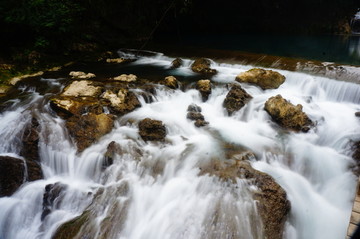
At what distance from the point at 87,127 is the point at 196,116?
286cm

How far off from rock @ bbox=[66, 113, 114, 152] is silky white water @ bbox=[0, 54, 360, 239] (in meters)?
0.17

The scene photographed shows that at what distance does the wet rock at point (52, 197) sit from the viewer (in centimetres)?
428

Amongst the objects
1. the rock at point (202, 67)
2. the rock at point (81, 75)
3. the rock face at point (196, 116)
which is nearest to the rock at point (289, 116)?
the rock face at point (196, 116)

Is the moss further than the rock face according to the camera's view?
→ No

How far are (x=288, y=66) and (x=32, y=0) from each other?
1056 centimetres

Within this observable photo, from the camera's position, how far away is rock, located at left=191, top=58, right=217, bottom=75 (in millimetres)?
9508

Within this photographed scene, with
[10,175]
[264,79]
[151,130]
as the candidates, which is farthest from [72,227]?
[264,79]

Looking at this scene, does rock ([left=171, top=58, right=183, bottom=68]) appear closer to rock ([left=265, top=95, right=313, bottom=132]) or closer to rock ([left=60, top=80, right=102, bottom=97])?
rock ([left=60, top=80, right=102, bottom=97])

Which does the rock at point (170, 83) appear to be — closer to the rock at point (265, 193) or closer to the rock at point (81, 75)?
the rock at point (81, 75)

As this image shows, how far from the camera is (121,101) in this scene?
650 cm

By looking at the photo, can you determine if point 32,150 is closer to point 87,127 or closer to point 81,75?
point 87,127

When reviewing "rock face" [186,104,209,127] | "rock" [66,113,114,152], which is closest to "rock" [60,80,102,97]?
"rock" [66,113,114,152]

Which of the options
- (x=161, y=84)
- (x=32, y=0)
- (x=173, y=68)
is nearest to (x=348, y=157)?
(x=161, y=84)

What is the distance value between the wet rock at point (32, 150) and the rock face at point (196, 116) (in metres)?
3.79
